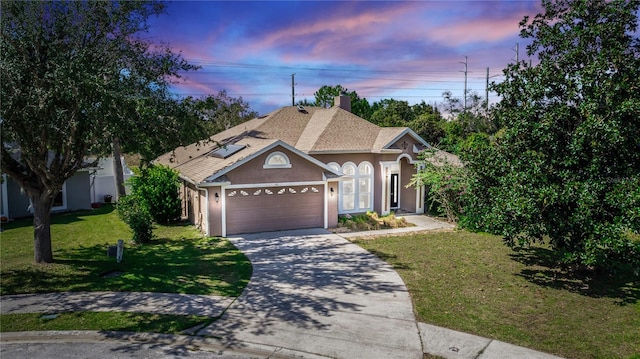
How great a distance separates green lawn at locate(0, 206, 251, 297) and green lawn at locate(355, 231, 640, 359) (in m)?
5.47

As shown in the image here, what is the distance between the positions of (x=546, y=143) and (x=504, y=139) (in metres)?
1.18

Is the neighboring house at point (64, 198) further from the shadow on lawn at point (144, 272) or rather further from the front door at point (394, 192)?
the front door at point (394, 192)

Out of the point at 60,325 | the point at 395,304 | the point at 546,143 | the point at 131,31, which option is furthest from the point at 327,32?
the point at 60,325

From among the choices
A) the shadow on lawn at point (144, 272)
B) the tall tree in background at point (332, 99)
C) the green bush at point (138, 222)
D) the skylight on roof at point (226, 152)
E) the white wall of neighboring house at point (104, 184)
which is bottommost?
the shadow on lawn at point (144, 272)

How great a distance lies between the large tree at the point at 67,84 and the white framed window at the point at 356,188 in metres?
11.0

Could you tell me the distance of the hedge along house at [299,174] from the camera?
17641 mm

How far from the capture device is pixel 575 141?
1073 cm

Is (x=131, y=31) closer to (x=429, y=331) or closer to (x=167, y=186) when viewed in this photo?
(x=167, y=186)

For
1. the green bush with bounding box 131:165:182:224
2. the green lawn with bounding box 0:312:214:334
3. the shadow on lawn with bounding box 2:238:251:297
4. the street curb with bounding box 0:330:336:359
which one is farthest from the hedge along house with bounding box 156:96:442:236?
the street curb with bounding box 0:330:336:359

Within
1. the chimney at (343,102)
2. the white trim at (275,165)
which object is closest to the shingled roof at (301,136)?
the white trim at (275,165)

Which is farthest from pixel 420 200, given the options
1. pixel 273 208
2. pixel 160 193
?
pixel 160 193

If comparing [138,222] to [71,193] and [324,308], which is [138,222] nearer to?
[324,308]

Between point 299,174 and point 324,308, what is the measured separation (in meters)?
9.28

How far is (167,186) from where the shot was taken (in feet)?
65.6
